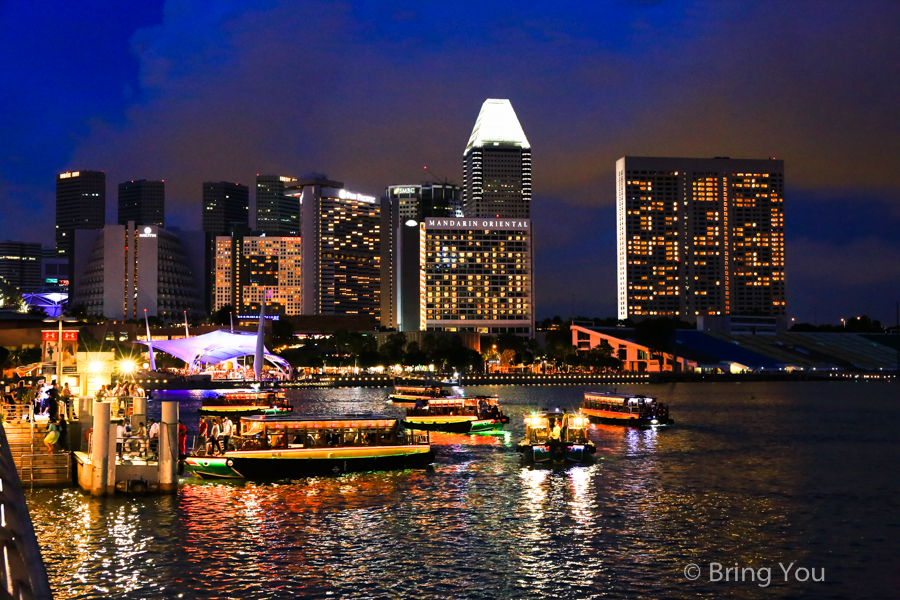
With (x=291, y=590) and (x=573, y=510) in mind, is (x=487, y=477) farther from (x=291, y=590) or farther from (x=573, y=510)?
(x=291, y=590)

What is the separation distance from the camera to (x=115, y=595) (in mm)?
22688

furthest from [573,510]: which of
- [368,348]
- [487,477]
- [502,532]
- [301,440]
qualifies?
[368,348]

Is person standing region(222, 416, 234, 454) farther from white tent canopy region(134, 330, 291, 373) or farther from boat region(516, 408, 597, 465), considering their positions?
white tent canopy region(134, 330, 291, 373)

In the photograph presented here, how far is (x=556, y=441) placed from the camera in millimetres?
49312

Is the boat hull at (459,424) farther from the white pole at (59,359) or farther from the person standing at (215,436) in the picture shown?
the white pole at (59,359)

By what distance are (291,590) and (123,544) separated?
24.3 ft

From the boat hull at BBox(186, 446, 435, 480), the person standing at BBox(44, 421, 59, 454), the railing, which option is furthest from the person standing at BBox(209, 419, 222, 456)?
the railing

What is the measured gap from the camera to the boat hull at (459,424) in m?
68.8

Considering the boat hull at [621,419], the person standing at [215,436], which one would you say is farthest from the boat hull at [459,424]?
the person standing at [215,436]

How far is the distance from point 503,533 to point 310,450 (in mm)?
14332

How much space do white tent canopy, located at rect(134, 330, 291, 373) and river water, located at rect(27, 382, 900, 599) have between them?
99.7 meters

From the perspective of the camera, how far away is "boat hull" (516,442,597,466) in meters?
48.9

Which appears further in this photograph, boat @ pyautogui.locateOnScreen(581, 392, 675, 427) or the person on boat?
boat @ pyautogui.locateOnScreen(581, 392, 675, 427)
